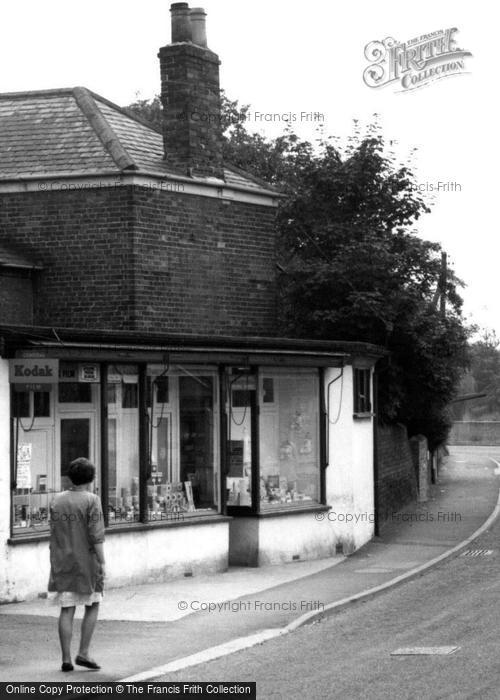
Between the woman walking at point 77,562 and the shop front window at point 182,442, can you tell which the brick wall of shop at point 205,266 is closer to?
the shop front window at point 182,442

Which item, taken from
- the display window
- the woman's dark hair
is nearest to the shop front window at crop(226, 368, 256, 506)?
the display window

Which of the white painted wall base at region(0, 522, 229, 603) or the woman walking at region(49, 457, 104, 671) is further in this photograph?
the white painted wall base at region(0, 522, 229, 603)

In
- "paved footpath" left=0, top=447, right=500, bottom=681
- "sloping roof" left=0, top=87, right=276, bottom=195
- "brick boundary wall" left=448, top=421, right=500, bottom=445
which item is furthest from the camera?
"brick boundary wall" left=448, top=421, right=500, bottom=445

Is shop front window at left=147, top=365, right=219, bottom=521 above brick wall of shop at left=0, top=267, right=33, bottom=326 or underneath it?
underneath

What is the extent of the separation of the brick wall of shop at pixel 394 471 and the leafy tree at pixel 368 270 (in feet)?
1.83

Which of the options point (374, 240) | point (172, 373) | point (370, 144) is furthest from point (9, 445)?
point (370, 144)

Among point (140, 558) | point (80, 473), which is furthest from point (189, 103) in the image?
point (80, 473)

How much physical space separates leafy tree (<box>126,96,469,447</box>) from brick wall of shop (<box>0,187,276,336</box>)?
323cm

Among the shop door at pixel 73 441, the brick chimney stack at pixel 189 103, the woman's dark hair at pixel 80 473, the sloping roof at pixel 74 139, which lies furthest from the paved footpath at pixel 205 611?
the brick chimney stack at pixel 189 103

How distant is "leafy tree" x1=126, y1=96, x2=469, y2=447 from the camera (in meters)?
23.8

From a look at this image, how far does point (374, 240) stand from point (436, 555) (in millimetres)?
7068

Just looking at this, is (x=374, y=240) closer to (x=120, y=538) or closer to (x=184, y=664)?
(x=120, y=538)

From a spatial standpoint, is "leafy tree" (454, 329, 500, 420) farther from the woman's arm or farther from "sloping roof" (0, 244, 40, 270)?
the woman's arm

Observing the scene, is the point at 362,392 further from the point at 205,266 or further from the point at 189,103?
the point at 189,103
